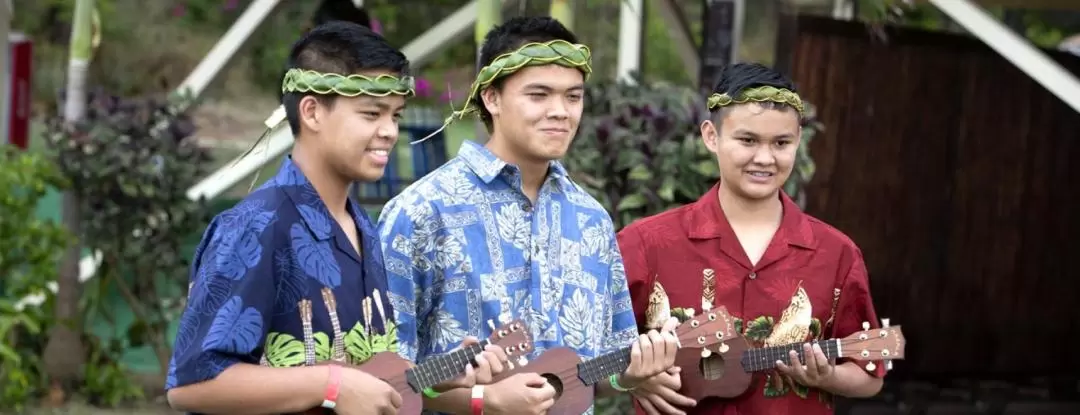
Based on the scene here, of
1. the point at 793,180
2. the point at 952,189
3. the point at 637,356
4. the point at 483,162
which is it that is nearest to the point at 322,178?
the point at 483,162

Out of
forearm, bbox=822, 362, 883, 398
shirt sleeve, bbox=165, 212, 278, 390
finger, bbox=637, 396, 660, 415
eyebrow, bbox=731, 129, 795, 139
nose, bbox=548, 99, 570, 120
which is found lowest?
finger, bbox=637, 396, 660, 415

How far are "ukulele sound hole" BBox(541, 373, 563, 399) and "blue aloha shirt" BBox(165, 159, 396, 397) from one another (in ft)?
1.63

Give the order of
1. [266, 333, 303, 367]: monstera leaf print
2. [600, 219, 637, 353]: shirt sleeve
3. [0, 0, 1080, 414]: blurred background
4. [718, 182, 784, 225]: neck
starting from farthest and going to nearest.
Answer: [0, 0, 1080, 414]: blurred background < [718, 182, 784, 225]: neck < [600, 219, 637, 353]: shirt sleeve < [266, 333, 303, 367]: monstera leaf print

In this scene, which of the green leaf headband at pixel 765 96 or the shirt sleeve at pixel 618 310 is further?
the green leaf headband at pixel 765 96

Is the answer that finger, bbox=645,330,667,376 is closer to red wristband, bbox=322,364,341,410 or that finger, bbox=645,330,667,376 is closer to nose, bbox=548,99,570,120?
nose, bbox=548,99,570,120

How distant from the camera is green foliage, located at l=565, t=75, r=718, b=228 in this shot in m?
5.69

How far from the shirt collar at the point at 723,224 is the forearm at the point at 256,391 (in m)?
1.56

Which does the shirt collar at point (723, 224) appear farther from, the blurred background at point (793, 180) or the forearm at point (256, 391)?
the forearm at point (256, 391)

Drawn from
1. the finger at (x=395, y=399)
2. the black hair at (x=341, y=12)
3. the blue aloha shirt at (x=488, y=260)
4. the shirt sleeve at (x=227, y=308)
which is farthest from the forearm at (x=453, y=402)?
the black hair at (x=341, y=12)

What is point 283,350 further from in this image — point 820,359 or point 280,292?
point 820,359

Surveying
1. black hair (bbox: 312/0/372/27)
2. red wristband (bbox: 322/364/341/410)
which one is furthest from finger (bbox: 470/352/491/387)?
black hair (bbox: 312/0/372/27)

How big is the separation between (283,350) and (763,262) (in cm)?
160

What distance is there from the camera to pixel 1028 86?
8266mm

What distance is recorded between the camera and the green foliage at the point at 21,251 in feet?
22.5
